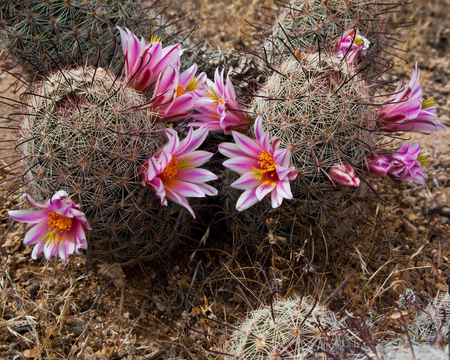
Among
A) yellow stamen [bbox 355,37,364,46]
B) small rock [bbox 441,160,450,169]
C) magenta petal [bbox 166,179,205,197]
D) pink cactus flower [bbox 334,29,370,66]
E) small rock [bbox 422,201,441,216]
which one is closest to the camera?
magenta petal [bbox 166,179,205,197]

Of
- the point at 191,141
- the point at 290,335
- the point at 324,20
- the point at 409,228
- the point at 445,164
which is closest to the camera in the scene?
the point at 290,335

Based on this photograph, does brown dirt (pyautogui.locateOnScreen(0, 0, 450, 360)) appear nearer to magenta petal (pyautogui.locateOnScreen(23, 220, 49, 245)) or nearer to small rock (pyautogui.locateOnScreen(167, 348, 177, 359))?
small rock (pyautogui.locateOnScreen(167, 348, 177, 359))

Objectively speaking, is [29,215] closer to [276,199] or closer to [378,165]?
[276,199]

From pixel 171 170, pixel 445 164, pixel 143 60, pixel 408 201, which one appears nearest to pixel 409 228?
pixel 408 201

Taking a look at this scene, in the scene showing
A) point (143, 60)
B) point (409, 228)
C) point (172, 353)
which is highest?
point (143, 60)

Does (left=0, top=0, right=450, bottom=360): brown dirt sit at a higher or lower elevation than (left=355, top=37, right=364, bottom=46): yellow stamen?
lower

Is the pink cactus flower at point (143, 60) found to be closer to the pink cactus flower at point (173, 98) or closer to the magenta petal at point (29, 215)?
the pink cactus flower at point (173, 98)

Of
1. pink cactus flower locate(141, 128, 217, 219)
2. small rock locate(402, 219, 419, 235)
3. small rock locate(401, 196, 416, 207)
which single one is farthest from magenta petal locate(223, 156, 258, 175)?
small rock locate(401, 196, 416, 207)

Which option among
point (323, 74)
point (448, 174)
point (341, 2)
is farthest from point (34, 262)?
point (448, 174)
